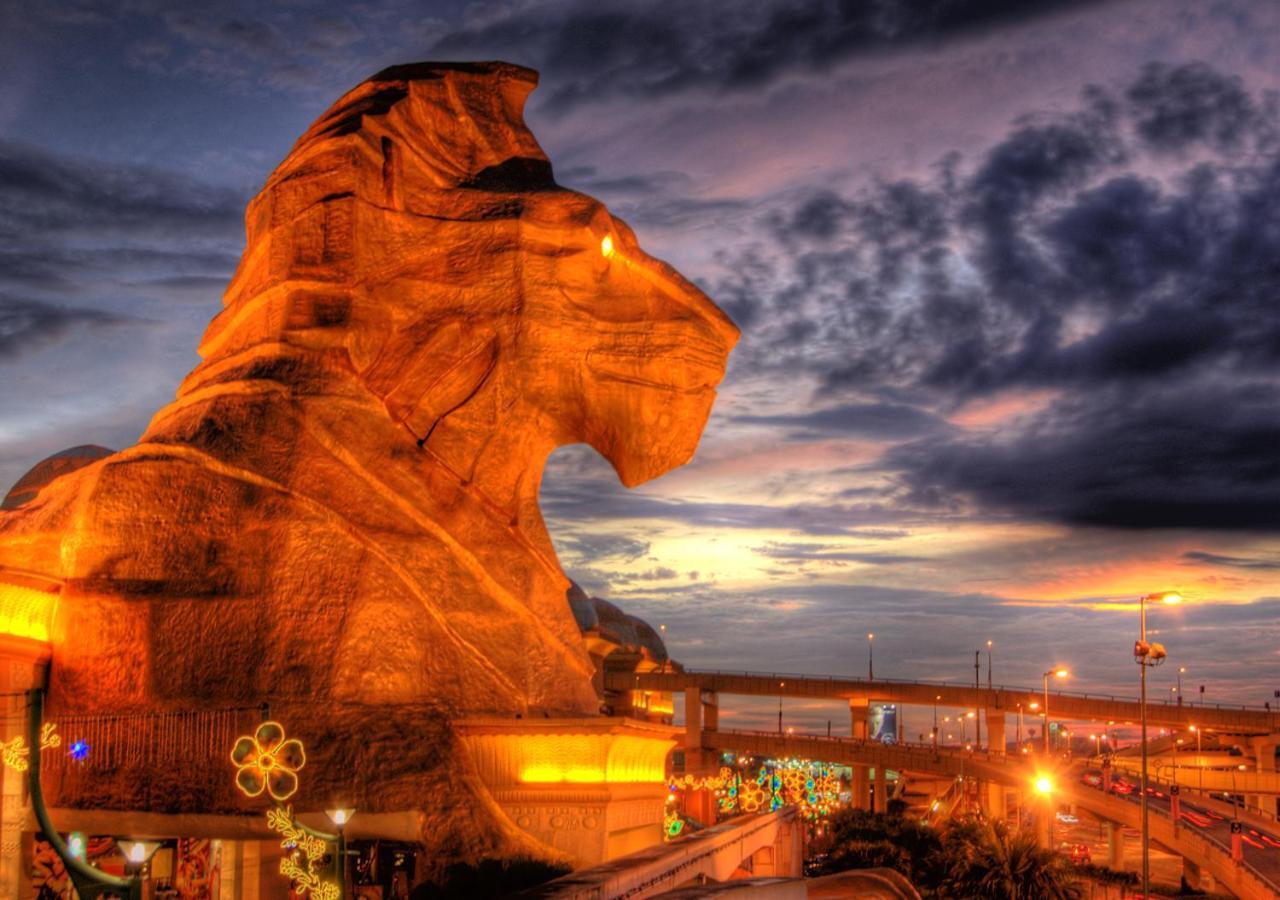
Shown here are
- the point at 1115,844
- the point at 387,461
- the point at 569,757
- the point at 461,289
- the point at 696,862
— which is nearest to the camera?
the point at 696,862

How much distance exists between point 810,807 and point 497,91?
123 feet

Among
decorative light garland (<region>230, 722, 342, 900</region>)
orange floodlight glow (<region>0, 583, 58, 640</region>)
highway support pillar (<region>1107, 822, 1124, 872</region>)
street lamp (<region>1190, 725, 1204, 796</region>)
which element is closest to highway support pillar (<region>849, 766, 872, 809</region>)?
street lamp (<region>1190, 725, 1204, 796</region>)

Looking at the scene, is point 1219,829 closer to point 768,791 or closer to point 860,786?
point 768,791

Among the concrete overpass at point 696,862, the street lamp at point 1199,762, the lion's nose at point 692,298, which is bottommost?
the street lamp at point 1199,762

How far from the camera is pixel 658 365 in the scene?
20.0 meters

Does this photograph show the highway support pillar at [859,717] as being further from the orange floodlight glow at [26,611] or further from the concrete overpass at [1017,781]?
the orange floodlight glow at [26,611]

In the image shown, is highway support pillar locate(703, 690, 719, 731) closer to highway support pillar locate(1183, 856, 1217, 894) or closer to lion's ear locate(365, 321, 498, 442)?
highway support pillar locate(1183, 856, 1217, 894)

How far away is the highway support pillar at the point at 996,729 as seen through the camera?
6062cm

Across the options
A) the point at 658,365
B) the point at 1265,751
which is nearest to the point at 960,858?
the point at 658,365

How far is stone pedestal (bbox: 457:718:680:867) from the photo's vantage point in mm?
16297

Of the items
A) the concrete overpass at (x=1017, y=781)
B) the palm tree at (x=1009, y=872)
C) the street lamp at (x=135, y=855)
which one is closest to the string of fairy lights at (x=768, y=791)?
the concrete overpass at (x=1017, y=781)

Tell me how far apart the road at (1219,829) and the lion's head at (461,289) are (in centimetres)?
2316

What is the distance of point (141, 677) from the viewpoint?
15.3 meters

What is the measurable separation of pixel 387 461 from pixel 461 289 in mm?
3189
